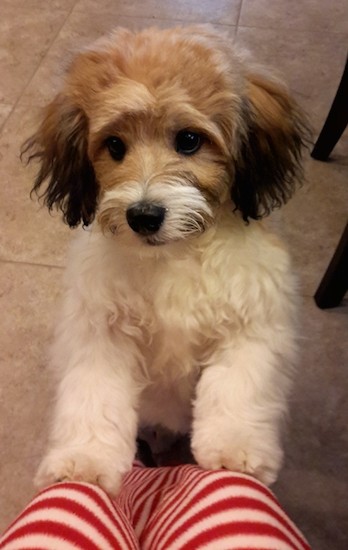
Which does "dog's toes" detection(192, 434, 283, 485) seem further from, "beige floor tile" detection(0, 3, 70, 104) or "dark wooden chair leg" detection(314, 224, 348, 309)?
Result: "beige floor tile" detection(0, 3, 70, 104)

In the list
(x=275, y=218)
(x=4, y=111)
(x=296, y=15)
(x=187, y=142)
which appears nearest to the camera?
(x=187, y=142)

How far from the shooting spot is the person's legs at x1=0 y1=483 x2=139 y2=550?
77 centimetres

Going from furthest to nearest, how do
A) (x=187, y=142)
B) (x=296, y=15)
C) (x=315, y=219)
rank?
(x=296, y=15) < (x=315, y=219) < (x=187, y=142)

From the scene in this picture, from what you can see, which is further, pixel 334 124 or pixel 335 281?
pixel 334 124

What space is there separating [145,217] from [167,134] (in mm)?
127

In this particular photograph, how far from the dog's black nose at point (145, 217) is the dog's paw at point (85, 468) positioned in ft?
1.06

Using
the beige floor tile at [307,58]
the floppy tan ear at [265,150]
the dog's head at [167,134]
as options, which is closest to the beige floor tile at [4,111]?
the beige floor tile at [307,58]

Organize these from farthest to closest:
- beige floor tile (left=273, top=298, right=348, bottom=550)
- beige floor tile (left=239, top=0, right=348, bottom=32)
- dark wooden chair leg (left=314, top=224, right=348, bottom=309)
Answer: beige floor tile (left=239, top=0, right=348, bottom=32) → dark wooden chair leg (left=314, top=224, right=348, bottom=309) → beige floor tile (left=273, top=298, right=348, bottom=550)

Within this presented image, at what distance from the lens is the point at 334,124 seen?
1.70 m

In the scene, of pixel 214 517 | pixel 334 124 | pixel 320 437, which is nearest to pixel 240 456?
pixel 214 517

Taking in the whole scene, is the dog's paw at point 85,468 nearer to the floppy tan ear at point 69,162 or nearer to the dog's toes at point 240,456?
the dog's toes at point 240,456

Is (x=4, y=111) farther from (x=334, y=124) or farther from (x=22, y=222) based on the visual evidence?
(x=334, y=124)

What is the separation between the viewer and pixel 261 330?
1.00m

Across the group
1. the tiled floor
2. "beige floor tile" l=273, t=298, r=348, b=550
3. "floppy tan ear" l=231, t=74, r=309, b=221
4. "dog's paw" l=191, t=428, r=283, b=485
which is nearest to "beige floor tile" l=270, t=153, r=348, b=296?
the tiled floor
